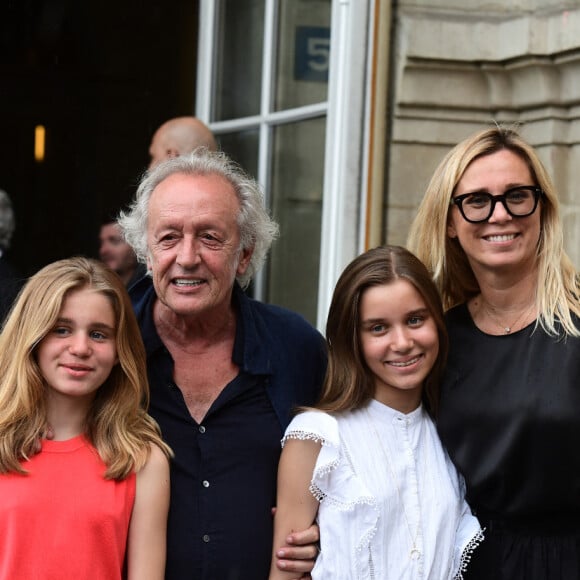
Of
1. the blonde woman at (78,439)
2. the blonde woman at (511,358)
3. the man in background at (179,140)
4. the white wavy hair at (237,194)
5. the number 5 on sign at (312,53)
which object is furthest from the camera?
the number 5 on sign at (312,53)

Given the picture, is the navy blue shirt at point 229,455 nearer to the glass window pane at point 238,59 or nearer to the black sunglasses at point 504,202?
the black sunglasses at point 504,202

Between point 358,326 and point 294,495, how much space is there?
0.45m

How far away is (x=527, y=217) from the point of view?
289 centimetres

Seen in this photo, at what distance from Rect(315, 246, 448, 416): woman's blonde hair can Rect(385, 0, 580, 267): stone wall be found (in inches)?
77.1

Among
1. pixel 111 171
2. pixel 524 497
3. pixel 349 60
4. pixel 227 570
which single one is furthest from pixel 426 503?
pixel 111 171

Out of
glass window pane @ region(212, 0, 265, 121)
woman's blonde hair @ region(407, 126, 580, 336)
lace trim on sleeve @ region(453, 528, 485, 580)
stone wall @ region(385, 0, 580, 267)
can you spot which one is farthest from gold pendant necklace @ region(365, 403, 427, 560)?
glass window pane @ region(212, 0, 265, 121)

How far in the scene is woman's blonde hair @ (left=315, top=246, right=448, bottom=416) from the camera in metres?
2.92

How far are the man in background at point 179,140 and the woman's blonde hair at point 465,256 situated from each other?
1813 mm

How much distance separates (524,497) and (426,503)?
0.23 m

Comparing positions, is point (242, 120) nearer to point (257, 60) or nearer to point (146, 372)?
point (257, 60)

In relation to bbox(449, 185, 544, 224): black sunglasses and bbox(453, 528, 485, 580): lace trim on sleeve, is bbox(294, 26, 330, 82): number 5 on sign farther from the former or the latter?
bbox(453, 528, 485, 580): lace trim on sleeve

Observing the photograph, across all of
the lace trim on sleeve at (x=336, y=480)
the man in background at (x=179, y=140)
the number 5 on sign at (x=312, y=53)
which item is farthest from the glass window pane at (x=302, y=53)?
the lace trim on sleeve at (x=336, y=480)

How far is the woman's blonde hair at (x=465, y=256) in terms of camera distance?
2.86m

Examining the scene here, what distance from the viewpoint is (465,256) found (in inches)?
123
